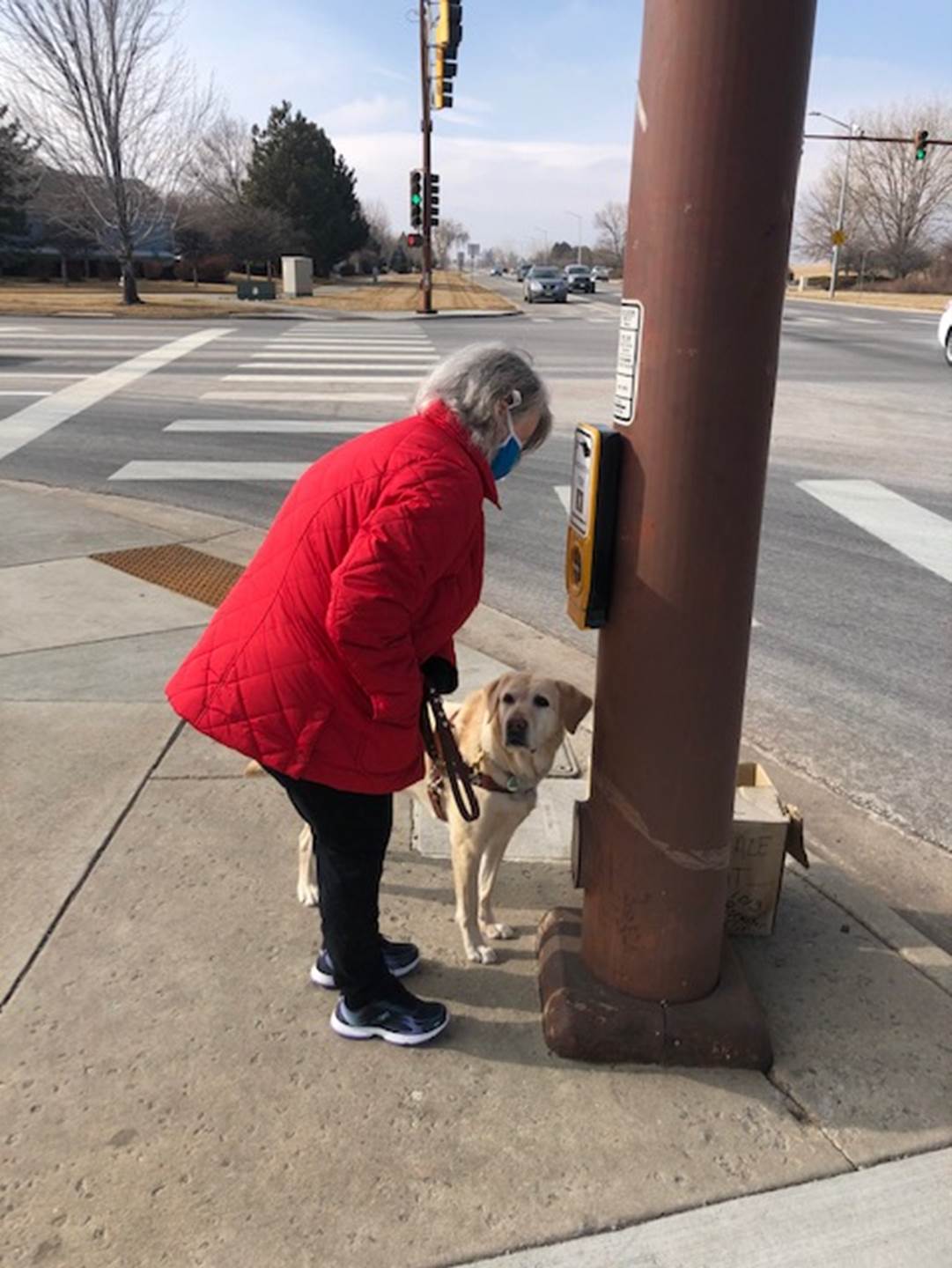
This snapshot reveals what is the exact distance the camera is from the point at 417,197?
3347cm

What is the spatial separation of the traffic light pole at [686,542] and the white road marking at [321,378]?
12.6 metres

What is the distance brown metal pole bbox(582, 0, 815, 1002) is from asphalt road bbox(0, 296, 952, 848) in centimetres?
165

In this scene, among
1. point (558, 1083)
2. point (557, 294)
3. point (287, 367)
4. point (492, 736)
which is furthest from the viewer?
point (557, 294)

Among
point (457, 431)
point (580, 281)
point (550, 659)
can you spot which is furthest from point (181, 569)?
point (580, 281)

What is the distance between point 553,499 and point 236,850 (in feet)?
18.1

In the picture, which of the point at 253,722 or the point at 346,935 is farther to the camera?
the point at 346,935

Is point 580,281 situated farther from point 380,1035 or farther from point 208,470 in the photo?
point 380,1035

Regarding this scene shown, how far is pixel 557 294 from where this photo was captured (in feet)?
145

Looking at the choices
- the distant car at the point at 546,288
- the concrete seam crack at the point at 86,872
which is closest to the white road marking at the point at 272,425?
the concrete seam crack at the point at 86,872

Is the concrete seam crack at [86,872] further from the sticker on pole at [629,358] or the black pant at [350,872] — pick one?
the sticker on pole at [629,358]

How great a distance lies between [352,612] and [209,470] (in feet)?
24.0

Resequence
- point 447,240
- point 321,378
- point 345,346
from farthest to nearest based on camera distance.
Result: point 447,240 < point 345,346 < point 321,378

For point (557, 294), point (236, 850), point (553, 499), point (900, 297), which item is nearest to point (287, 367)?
point (553, 499)

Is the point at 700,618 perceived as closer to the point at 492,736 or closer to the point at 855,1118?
the point at 492,736
